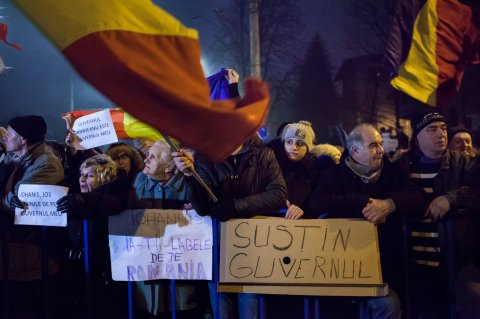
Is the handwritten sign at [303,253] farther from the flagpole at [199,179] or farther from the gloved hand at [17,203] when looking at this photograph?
the gloved hand at [17,203]

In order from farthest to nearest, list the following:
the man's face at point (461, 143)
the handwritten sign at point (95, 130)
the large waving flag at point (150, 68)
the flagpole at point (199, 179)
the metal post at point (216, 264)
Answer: the man's face at point (461, 143) < the handwritten sign at point (95, 130) < the metal post at point (216, 264) < the flagpole at point (199, 179) < the large waving flag at point (150, 68)

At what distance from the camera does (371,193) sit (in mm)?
4270

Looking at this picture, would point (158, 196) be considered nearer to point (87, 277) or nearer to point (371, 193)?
point (87, 277)

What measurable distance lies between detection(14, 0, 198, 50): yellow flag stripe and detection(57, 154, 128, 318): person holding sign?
6.41 feet

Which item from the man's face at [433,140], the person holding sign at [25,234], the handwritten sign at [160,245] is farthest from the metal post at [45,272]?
the man's face at [433,140]

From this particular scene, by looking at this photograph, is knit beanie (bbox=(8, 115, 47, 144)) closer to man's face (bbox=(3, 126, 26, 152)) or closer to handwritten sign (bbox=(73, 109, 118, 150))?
man's face (bbox=(3, 126, 26, 152))

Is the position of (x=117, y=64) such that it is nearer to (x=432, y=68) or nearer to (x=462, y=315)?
(x=462, y=315)

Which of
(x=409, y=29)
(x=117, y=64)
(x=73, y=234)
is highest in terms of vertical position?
(x=409, y=29)

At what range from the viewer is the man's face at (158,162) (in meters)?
4.54

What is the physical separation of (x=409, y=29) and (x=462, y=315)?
359 centimetres

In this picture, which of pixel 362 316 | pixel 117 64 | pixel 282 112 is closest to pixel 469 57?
pixel 362 316

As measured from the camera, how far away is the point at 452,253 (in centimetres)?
409

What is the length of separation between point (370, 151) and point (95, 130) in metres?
2.89

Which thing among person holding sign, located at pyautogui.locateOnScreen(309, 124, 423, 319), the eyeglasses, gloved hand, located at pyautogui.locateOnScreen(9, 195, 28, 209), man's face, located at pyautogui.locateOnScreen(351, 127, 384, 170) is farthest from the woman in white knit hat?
gloved hand, located at pyautogui.locateOnScreen(9, 195, 28, 209)
